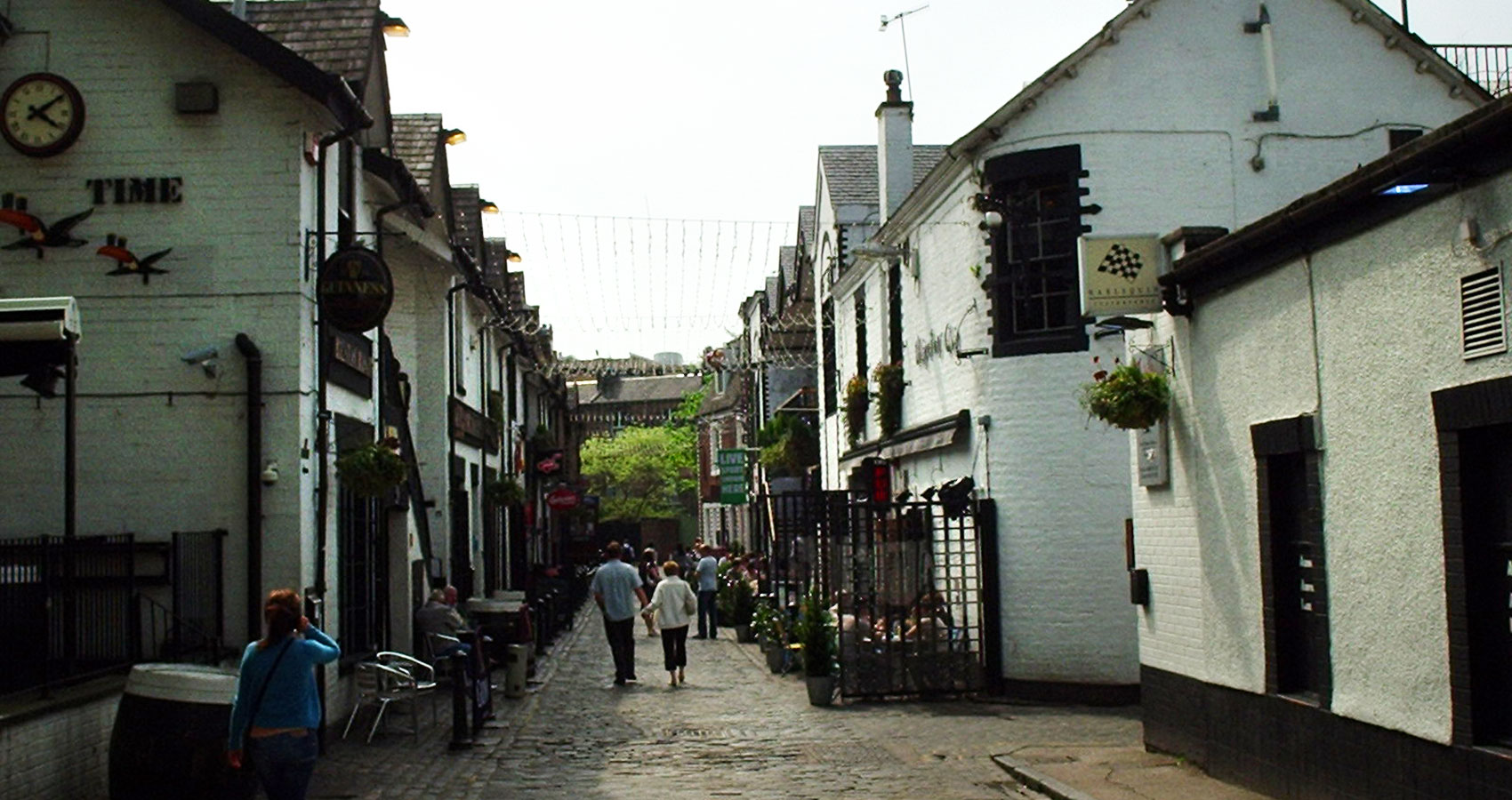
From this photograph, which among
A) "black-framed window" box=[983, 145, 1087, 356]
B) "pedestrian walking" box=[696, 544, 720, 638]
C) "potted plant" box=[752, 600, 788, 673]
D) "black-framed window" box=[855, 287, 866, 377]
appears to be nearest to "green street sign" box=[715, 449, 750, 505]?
"pedestrian walking" box=[696, 544, 720, 638]

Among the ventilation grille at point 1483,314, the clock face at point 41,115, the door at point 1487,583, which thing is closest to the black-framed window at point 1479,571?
the door at point 1487,583

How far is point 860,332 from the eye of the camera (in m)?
29.6

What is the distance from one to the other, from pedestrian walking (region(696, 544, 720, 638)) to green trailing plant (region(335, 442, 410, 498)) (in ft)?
51.5

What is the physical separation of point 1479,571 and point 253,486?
1083 centimetres

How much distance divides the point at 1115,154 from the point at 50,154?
37.5 feet

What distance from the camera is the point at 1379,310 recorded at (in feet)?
31.6

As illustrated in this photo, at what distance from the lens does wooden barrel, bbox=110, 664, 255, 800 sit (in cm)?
1093

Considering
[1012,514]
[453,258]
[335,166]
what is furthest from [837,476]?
[335,166]

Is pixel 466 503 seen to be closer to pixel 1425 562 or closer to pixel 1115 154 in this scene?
pixel 1115 154

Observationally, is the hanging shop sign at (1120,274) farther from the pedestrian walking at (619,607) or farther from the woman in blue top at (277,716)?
the pedestrian walking at (619,607)

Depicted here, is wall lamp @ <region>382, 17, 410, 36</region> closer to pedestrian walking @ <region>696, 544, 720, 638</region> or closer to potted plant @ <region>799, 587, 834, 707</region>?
potted plant @ <region>799, 587, 834, 707</region>

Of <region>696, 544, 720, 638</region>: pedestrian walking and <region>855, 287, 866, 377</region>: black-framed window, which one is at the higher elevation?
<region>855, 287, 866, 377</region>: black-framed window

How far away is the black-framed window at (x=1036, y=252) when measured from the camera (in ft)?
62.6

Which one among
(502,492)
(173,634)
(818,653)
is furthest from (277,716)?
(502,492)
